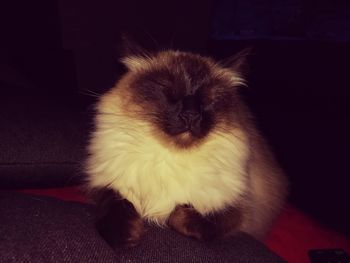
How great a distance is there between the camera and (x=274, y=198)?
1.60 m

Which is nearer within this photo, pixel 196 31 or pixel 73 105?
pixel 73 105

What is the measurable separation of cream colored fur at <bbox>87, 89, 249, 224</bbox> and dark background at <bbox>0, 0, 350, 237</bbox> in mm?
388

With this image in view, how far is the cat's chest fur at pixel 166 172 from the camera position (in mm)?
1212

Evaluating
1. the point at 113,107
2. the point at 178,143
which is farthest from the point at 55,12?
the point at 178,143

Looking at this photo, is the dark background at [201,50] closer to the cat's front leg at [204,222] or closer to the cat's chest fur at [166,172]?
the cat's chest fur at [166,172]

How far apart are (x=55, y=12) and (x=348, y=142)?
118 inches

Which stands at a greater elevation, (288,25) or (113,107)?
(288,25)

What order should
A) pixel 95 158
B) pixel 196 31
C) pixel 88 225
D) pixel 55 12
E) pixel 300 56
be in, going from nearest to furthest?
pixel 88 225 → pixel 95 158 → pixel 300 56 → pixel 55 12 → pixel 196 31

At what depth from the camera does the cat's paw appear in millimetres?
1116

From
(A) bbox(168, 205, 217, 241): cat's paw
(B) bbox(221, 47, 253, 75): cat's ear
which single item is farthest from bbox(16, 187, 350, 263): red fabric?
(B) bbox(221, 47, 253, 75): cat's ear

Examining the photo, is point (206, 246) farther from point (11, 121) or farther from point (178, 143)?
point (11, 121)

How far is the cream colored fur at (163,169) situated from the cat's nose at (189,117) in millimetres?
112

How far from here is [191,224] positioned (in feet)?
3.70

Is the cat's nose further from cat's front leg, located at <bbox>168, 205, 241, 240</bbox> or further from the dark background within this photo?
the dark background
